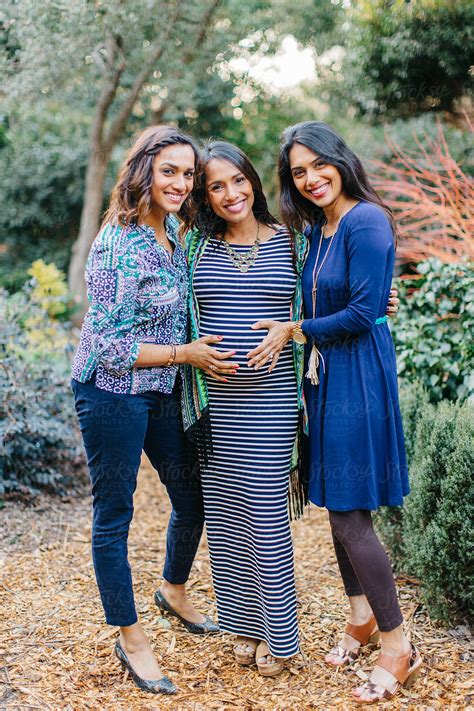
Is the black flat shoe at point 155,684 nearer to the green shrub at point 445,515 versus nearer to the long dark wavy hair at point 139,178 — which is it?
the green shrub at point 445,515

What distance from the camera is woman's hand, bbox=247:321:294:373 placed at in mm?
2408

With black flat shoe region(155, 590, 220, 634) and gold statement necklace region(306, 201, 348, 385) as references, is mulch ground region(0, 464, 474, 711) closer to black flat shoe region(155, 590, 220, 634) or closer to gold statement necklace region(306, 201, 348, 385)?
black flat shoe region(155, 590, 220, 634)

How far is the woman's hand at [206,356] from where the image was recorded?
2.42 metres

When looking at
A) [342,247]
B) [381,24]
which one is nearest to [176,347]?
[342,247]

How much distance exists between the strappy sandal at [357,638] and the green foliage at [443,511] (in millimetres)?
318

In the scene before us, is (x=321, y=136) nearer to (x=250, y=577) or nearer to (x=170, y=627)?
(x=250, y=577)

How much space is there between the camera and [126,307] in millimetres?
2287

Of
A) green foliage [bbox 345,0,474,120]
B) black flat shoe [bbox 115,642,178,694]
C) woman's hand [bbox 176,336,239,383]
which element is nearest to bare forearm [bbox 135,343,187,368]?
woman's hand [bbox 176,336,239,383]

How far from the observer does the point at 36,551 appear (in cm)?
365

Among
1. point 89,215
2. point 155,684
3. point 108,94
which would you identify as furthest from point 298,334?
point 89,215

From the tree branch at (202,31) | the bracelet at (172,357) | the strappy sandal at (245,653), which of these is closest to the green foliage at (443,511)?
the strappy sandal at (245,653)

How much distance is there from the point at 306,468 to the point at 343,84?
23.4ft

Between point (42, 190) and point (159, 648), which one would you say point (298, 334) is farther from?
Result: point (42, 190)

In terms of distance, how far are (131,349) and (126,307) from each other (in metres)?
0.15
